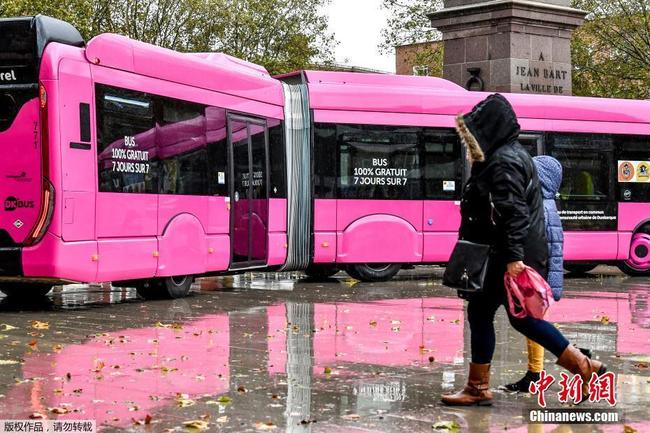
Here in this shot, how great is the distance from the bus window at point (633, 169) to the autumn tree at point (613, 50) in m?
21.0

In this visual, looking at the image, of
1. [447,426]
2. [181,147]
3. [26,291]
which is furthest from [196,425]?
[26,291]

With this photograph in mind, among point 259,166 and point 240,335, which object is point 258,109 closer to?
point 259,166

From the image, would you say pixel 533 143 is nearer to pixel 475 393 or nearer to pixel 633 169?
pixel 633 169

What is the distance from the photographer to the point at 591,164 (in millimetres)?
21141

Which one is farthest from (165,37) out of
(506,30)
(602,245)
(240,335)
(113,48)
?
(240,335)

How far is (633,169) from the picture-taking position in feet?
70.2

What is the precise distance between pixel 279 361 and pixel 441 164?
1111 centimetres

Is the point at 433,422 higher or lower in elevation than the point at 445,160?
lower

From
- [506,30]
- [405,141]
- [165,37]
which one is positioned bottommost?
[405,141]

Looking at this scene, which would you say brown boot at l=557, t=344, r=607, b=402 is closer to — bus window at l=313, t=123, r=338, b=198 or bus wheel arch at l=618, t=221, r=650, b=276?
bus window at l=313, t=123, r=338, b=198

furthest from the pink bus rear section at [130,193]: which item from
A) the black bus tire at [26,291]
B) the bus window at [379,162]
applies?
the bus window at [379,162]

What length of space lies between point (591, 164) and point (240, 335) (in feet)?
39.0

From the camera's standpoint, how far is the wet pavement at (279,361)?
675 centimetres

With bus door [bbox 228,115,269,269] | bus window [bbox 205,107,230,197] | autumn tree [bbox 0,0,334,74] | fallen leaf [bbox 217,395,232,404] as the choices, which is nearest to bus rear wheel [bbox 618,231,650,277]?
bus door [bbox 228,115,269,269]
